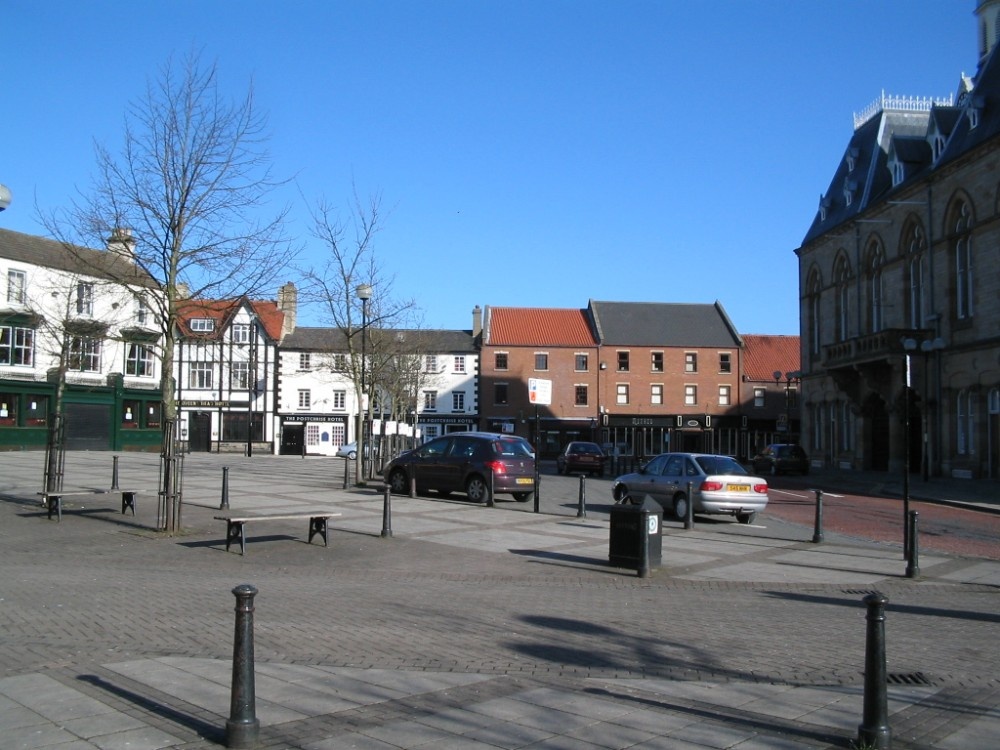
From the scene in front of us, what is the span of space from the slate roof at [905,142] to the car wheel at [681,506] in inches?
934

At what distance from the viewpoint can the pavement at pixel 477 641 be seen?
18.4ft

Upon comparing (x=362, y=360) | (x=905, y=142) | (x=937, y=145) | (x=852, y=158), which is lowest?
(x=362, y=360)

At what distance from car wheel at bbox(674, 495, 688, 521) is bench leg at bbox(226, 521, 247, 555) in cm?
885

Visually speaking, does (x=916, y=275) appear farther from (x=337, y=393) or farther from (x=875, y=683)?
(x=337, y=393)

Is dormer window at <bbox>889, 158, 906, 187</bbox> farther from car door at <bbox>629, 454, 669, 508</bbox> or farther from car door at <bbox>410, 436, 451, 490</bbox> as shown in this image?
car door at <bbox>410, 436, 451, 490</bbox>

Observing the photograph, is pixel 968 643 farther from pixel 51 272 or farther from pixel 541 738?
pixel 51 272

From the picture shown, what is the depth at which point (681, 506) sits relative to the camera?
1883 centimetres

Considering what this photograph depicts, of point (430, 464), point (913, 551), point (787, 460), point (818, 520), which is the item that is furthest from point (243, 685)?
point (787, 460)

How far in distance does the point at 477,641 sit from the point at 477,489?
14.0m

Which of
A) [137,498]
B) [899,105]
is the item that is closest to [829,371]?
[899,105]

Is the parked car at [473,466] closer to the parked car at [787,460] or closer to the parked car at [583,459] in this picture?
the parked car at [583,459]

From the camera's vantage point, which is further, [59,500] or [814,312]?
[814,312]

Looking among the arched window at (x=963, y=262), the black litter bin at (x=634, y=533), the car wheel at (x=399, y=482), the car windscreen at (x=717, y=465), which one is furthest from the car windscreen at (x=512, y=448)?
the arched window at (x=963, y=262)

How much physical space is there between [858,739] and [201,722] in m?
3.91
